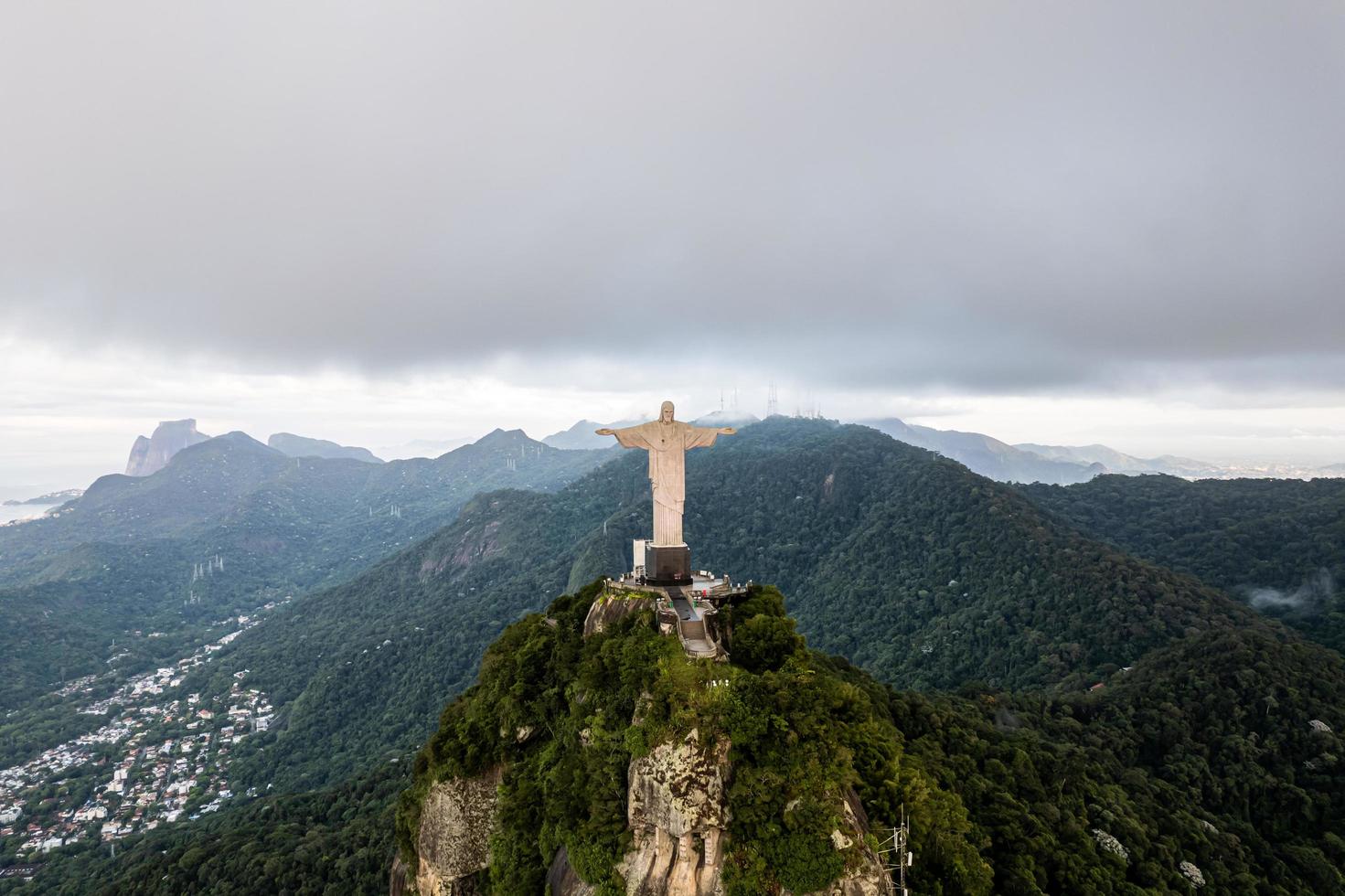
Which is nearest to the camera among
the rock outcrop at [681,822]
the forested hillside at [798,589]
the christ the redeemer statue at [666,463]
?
the rock outcrop at [681,822]

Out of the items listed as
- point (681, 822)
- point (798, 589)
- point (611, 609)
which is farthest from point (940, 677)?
point (681, 822)

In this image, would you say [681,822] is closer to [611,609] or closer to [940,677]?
[611,609]

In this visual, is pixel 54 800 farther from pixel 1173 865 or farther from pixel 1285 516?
pixel 1285 516

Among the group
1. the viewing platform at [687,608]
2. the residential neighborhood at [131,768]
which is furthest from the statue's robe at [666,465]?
the residential neighborhood at [131,768]

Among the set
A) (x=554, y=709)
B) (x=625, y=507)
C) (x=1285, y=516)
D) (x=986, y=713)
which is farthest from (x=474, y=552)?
(x=1285, y=516)

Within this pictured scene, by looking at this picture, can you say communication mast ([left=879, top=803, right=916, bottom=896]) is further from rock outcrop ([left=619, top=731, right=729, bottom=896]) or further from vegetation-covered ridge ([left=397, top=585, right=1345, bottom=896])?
rock outcrop ([left=619, top=731, right=729, bottom=896])

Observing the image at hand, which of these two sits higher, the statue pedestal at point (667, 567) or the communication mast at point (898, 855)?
the statue pedestal at point (667, 567)

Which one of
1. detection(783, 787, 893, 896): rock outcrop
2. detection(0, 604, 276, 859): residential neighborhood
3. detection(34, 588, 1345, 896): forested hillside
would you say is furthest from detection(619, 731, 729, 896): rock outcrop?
detection(0, 604, 276, 859): residential neighborhood

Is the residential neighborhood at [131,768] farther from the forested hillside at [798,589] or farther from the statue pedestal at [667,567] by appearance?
the statue pedestal at [667,567]
